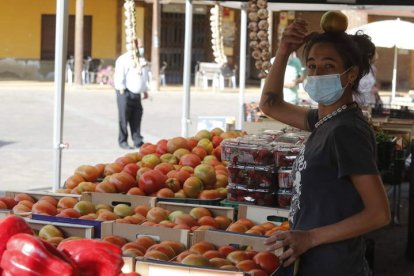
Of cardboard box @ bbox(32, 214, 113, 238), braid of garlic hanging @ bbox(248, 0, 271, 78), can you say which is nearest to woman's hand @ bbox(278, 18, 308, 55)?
cardboard box @ bbox(32, 214, 113, 238)

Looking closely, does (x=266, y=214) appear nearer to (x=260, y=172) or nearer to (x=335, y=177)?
(x=260, y=172)

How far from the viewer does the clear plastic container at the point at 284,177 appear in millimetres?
4664

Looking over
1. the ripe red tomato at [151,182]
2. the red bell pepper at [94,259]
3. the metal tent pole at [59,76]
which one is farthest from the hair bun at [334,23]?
the metal tent pole at [59,76]

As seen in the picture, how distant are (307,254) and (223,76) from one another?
2727 cm

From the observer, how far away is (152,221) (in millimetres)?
4027

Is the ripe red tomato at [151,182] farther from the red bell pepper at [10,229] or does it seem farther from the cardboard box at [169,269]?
the red bell pepper at [10,229]

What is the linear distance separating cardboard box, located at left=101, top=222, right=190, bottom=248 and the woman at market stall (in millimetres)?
604

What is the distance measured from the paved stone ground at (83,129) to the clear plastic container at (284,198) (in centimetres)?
264

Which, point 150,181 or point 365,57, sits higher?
point 365,57

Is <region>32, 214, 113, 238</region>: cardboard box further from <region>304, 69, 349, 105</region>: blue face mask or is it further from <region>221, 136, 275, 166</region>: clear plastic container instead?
<region>221, 136, 275, 166</region>: clear plastic container

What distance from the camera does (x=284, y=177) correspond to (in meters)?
4.69

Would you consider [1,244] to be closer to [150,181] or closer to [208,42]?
[150,181]

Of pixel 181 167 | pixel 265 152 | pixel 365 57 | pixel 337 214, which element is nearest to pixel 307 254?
pixel 337 214

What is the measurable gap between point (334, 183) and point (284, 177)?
5.94 ft
